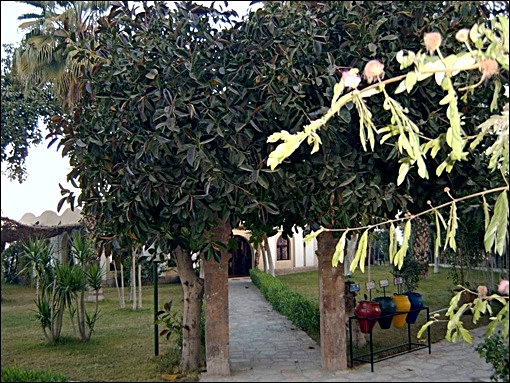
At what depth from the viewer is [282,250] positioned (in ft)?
88.8

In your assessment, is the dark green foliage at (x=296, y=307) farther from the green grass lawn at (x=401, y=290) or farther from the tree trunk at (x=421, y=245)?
the tree trunk at (x=421, y=245)

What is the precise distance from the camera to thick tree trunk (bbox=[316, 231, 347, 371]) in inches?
265

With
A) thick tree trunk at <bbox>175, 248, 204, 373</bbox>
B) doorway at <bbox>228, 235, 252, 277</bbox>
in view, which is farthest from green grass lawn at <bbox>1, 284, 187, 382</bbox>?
doorway at <bbox>228, 235, 252, 277</bbox>

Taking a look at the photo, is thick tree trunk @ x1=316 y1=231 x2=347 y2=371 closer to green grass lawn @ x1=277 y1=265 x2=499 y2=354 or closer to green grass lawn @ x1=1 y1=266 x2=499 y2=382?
green grass lawn @ x1=277 y1=265 x2=499 y2=354

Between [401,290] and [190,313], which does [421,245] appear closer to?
[401,290]

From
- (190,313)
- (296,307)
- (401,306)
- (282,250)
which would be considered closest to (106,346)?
(190,313)

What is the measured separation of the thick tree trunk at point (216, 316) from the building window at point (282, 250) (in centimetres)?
2023

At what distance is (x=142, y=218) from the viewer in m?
5.78

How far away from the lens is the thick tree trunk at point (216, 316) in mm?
6566

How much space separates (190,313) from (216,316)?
0.62 meters

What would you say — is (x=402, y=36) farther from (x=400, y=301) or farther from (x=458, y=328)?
(x=400, y=301)

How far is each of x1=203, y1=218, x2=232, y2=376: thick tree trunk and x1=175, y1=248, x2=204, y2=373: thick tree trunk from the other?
1.28 feet

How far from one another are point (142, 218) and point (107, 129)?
1.12m

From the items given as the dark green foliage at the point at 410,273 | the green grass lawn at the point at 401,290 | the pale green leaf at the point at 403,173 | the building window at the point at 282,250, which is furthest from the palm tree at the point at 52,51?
the building window at the point at 282,250
